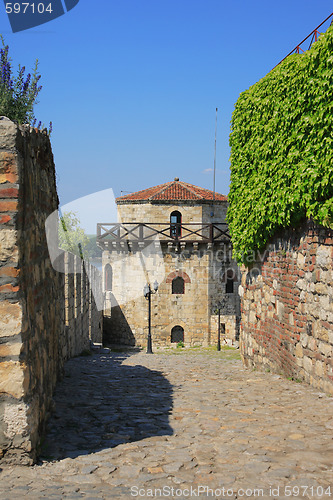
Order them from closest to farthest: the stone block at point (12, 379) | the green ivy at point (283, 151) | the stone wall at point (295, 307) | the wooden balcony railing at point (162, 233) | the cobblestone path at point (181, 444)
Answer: the cobblestone path at point (181, 444) < the stone block at point (12, 379) < the green ivy at point (283, 151) < the stone wall at point (295, 307) < the wooden balcony railing at point (162, 233)

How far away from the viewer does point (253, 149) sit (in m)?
9.45

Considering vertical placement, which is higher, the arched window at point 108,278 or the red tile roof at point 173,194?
the red tile roof at point 173,194

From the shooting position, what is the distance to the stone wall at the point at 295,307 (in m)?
6.67

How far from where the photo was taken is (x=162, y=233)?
29.4 meters

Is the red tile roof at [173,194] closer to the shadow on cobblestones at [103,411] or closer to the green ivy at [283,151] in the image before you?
the green ivy at [283,151]

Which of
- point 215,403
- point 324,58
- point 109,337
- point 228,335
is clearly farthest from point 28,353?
point 109,337

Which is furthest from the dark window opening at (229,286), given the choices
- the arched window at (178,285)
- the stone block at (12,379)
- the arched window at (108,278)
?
the stone block at (12,379)

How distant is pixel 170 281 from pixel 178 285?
590 millimetres

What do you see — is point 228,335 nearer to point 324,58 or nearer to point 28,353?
point 324,58

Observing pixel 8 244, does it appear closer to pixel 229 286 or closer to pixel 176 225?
pixel 176 225

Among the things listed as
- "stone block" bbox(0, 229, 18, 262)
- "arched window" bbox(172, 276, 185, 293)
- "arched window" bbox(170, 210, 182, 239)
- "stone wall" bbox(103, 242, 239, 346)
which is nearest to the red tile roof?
"arched window" bbox(170, 210, 182, 239)

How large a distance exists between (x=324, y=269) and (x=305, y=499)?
390cm

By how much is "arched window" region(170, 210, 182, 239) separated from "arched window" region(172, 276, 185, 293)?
2632 mm

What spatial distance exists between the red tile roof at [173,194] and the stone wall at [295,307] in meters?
21.1
